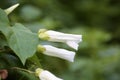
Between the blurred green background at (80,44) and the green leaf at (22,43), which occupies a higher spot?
the blurred green background at (80,44)

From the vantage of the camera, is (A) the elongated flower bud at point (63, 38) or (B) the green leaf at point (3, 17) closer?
(B) the green leaf at point (3, 17)

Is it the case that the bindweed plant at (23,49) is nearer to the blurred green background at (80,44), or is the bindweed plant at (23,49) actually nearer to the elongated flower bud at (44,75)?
the elongated flower bud at (44,75)

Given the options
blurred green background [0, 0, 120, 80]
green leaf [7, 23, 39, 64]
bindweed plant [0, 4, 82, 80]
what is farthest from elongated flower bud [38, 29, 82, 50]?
blurred green background [0, 0, 120, 80]

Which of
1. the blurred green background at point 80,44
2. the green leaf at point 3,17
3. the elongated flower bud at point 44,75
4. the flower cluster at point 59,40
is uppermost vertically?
the blurred green background at point 80,44

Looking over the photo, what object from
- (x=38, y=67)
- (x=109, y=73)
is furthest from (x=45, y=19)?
(x=38, y=67)

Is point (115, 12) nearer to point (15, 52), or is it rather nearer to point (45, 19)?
point (45, 19)

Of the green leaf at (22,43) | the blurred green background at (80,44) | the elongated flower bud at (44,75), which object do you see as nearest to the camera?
the green leaf at (22,43)

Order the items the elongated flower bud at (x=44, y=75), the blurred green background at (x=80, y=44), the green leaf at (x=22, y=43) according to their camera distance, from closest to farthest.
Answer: the green leaf at (x=22, y=43) < the elongated flower bud at (x=44, y=75) < the blurred green background at (x=80, y=44)

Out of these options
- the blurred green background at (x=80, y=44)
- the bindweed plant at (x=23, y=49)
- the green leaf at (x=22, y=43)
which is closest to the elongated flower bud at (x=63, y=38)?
the bindweed plant at (x=23, y=49)
